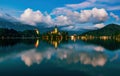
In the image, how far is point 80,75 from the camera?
33.8 m

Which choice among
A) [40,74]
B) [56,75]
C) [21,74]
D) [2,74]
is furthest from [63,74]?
[2,74]

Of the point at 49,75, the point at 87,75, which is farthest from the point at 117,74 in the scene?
the point at 49,75

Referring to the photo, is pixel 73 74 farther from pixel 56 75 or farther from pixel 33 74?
pixel 33 74

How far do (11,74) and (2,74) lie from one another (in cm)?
136

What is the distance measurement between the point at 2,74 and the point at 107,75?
52.5 feet

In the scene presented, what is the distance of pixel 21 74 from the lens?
3422 cm

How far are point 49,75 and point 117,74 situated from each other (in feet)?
34.4

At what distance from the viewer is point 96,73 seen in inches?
1373

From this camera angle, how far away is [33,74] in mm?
34188

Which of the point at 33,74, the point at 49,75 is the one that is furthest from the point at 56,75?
the point at 33,74

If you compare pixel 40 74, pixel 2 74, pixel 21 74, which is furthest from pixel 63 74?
pixel 2 74

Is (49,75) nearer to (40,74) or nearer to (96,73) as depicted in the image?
(40,74)

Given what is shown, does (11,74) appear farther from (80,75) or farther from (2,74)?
(80,75)

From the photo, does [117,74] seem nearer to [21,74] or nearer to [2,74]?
[21,74]
